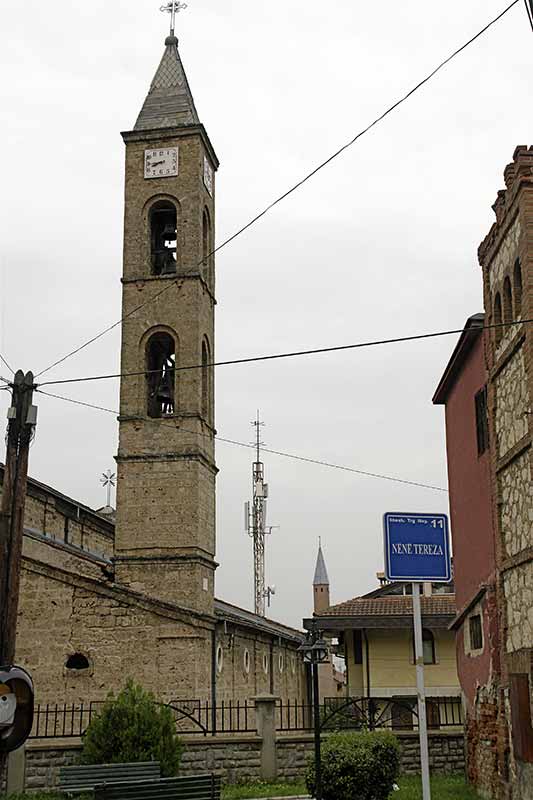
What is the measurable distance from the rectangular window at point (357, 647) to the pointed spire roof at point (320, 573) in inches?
2651

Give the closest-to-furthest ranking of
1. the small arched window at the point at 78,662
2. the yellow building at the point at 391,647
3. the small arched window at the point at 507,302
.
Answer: the small arched window at the point at 507,302
the small arched window at the point at 78,662
the yellow building at the point at 391,647

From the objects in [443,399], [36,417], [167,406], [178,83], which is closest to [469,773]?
[443,399]

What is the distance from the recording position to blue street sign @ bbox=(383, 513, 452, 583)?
9.18m

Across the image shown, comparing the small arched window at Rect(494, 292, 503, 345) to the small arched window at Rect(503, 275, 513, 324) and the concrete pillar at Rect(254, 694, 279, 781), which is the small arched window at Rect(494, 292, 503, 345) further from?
the concrete pillar at Rect(254, 694, 279, 781)

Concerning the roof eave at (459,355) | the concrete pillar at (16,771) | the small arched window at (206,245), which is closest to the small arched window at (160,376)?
the small arched window at (206,245)

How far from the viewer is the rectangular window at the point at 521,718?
13406mm

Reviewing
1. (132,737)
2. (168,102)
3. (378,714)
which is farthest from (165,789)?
(168,102)

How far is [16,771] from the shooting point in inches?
727

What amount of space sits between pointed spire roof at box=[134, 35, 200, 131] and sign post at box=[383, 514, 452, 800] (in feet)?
92.2

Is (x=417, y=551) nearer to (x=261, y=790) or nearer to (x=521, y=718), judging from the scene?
(x=521, y=718)

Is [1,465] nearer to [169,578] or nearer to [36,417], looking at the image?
[169,578]

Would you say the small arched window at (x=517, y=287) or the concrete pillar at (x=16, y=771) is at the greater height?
the small arched window at (x=517, y=287)

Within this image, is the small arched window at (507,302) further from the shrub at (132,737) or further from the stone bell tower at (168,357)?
the stone bell tower at (168,357)

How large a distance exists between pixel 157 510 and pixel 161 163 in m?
12.3
